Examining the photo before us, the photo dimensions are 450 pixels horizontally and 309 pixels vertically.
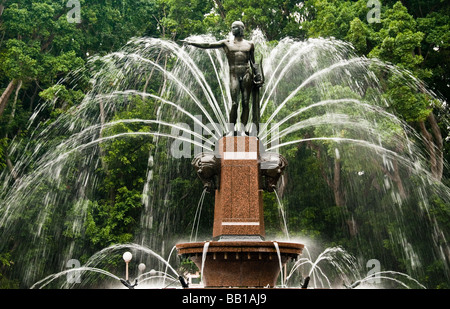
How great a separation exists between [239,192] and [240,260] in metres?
1.49

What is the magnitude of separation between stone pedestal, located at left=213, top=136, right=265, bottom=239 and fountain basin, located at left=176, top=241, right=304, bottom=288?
826mm

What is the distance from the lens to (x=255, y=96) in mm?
12109

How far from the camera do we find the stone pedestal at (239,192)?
1075cm

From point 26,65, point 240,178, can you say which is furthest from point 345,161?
point 26,65

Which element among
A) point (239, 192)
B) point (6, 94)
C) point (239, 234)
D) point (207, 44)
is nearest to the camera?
point (239, 234)

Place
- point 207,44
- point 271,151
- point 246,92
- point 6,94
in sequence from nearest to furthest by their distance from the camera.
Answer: point 207,44 → point 246,92 → point 271,151 → point 6,94

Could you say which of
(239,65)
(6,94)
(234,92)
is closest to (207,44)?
(239,65)

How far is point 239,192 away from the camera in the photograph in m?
10.9

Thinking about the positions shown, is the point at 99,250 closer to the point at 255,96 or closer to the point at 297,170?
the point at 297,170

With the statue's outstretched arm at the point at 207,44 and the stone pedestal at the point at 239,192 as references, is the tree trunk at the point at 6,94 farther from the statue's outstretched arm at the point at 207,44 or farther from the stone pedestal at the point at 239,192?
the stone pedestal at the point at 239,192

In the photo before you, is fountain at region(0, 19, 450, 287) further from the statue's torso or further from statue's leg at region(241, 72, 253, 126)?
the statue's torso

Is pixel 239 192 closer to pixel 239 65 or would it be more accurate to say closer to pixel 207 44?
pixel 239 65

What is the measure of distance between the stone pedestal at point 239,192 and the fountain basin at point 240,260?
0.83 metres
